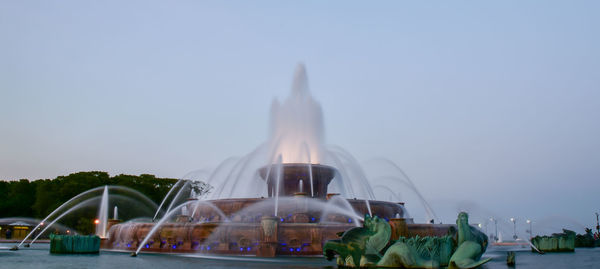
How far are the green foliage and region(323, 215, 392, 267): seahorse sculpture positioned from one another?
49698 millimetres

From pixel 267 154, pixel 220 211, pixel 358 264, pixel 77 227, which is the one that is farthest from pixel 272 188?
pixel 77 227

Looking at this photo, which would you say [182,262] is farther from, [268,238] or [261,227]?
[261,227]

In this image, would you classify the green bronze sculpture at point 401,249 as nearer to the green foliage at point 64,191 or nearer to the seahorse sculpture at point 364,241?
the seahorse sculpture at point 364,241

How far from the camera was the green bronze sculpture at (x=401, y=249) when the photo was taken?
546 inches

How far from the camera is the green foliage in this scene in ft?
208

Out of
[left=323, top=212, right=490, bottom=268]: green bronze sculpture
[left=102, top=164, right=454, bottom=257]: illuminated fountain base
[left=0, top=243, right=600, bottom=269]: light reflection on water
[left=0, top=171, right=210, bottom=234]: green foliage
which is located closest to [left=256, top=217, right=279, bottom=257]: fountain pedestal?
[left=102, top=164, right=454, bottom=257]: illuminated fountain base

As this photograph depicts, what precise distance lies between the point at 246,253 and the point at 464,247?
10183mm

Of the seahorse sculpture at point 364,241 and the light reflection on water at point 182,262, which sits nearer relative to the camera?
the seahorse sculpture at point 364,241

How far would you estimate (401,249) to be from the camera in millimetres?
13992

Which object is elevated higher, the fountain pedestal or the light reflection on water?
the fountain pedestal

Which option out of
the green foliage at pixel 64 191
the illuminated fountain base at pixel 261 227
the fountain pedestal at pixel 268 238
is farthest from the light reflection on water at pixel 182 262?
the green foliage at pixel 64 191

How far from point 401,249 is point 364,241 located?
161cm

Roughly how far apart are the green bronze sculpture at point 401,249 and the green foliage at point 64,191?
163 feet

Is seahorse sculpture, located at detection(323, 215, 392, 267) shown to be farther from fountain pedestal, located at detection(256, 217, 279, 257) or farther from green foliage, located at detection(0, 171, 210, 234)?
green foliage, located at detection(0, 171, 210, 234)
